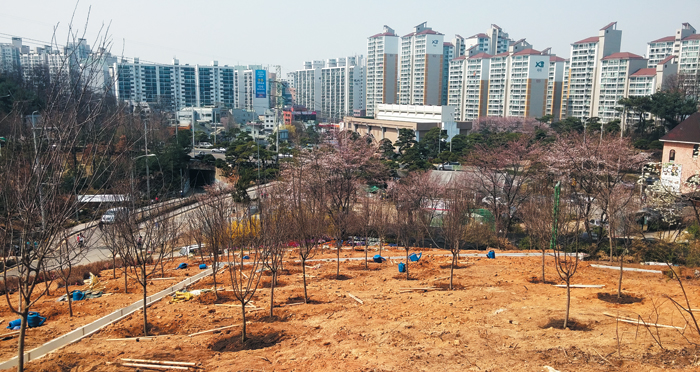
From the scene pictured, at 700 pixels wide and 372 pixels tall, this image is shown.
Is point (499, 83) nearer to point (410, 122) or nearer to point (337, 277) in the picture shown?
point (410, 122)

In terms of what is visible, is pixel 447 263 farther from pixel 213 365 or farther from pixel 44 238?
pixel 44 238

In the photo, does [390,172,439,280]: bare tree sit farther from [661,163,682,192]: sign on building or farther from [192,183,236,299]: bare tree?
[661,163,682,192]: sign on building

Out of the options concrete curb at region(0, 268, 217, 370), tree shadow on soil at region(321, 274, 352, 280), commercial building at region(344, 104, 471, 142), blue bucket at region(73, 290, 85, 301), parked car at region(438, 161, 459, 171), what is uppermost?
commercial building at region(344, 104, 471, 142)

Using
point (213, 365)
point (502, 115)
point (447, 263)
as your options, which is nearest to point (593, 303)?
point (447, 263)

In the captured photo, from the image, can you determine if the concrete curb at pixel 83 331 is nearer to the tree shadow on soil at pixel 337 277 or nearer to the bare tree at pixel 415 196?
the tree shadow on soil at pixel 337 277

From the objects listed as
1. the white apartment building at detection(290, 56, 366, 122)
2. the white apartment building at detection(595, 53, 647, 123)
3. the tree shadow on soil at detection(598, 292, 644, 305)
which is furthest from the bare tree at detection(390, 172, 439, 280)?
the white apartment building at detection(290, 56, 366, 122)

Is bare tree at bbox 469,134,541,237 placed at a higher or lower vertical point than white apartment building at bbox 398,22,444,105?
lower
